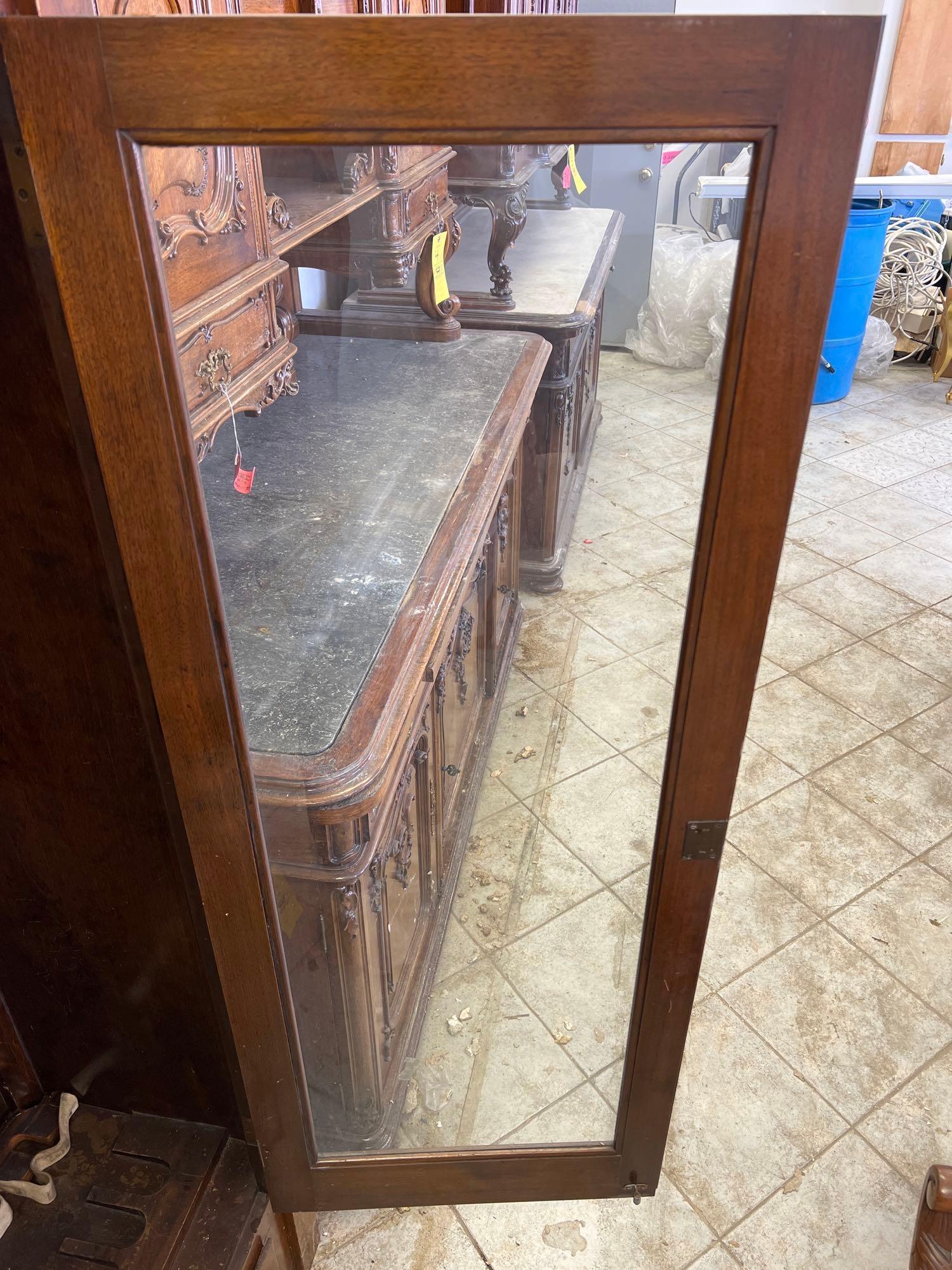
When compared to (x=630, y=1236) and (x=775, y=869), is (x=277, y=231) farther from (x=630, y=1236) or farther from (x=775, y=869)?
(x=775, y=869)

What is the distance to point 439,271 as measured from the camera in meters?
1.92

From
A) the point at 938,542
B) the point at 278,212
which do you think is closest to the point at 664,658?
the point at 278,212

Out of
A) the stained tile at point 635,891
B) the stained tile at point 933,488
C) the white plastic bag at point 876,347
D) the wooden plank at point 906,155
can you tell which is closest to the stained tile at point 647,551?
the stained tile at point 635,891

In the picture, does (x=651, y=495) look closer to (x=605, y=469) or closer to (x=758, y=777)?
(x=605, y=469)

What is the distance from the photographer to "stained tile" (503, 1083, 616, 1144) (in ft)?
3.79

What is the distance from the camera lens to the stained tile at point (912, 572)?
3.25 m

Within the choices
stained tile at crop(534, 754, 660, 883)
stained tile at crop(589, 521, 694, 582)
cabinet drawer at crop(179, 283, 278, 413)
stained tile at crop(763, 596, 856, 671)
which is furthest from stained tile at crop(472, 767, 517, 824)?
stained tile at crop(763, 596, 856, 671)

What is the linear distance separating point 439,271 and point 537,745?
1.03m

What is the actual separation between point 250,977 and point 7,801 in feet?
1.11

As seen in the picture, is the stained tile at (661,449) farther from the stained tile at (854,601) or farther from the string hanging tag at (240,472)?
the stained tile at (854,601)

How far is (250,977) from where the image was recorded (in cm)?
100

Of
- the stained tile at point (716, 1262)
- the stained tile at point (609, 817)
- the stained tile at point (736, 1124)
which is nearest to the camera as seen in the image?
the stained tile at point (609, 817)

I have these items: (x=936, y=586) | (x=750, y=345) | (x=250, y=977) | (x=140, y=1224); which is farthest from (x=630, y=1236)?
(x=936, y=586)

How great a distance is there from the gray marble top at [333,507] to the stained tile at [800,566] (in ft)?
5.06
